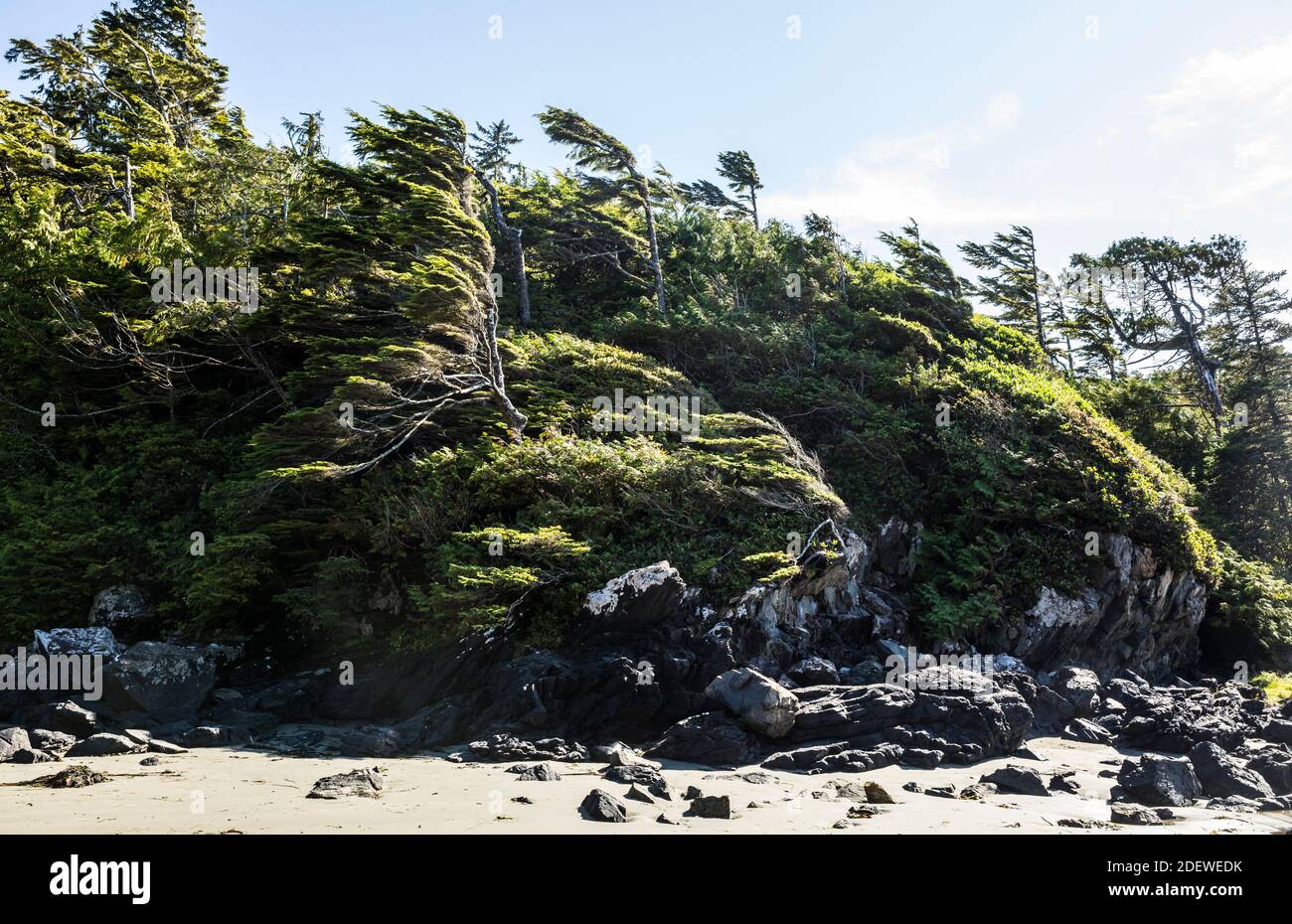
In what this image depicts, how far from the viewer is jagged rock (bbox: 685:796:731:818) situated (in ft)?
27.2

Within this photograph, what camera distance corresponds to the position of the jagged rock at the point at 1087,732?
13961 millimetres

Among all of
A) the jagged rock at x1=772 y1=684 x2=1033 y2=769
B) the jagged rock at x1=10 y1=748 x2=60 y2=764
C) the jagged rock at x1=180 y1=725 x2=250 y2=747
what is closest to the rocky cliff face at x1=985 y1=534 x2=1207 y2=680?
the jagged rock at x1=772 y1=684 x2=1033 y2=769

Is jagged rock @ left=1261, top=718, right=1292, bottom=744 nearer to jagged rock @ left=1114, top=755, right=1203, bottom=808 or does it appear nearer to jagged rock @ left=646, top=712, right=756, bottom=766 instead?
jagged rock @ left=1114, top=755, right=1203, bottom=808

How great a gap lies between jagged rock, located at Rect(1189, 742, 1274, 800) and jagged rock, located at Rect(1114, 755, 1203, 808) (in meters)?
0.32

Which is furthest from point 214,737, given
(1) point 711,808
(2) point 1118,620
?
(2) point 1118,620

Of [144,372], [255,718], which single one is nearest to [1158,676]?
[255,718]

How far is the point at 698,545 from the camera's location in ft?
51.1

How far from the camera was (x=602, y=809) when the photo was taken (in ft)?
26.5

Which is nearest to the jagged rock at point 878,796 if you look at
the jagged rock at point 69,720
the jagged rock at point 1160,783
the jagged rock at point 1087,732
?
the jagged rock at point 1160,783

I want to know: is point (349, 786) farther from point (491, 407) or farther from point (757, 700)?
point (491, 407)

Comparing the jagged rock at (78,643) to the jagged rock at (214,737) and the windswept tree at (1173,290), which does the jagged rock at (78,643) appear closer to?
the jagged rock at (214,737)

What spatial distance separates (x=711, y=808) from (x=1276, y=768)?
30.1 feet

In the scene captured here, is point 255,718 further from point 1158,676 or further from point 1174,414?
point 1174,414

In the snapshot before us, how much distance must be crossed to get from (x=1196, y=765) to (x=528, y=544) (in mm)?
10716
